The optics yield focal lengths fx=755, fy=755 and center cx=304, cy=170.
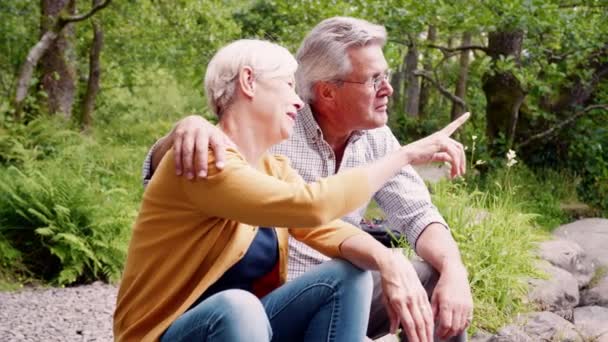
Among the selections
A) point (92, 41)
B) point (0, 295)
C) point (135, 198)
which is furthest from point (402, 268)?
point (92, 41)

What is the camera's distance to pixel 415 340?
2229 millimetres

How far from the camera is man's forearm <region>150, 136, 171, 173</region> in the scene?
2141 millimetres

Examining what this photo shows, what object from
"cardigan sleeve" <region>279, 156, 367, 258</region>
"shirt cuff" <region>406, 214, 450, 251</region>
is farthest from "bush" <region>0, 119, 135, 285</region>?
"cardigan sleeve" <region>279, 156, 367, 258</region>

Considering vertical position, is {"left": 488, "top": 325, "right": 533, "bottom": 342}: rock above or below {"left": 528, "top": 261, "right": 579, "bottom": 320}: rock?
above

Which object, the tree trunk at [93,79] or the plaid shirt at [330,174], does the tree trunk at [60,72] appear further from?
→ the plaid shirt at [330,174]

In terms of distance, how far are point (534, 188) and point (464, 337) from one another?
20.7 feet

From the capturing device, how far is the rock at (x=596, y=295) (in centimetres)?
516

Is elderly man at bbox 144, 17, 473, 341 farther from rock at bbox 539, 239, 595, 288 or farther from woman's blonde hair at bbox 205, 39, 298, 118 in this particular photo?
rock at bbox 539, 239, 595, 288

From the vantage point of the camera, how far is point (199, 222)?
1944 millimetres

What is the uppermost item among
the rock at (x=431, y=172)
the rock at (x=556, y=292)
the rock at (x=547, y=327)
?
the rock at (x=547, y=327)

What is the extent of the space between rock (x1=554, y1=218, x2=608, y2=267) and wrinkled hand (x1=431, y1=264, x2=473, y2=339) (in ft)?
12.7

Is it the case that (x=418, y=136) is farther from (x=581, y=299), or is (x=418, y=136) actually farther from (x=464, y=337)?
(x=464, y=337)

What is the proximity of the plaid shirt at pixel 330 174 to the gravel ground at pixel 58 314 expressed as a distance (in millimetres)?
2253

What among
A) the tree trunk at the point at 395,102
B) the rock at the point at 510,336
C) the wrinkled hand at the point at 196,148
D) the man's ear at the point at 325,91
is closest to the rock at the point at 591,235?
the rock at the point at 510,336
